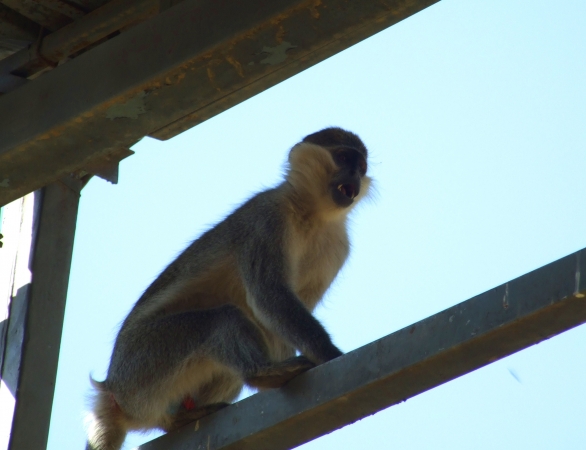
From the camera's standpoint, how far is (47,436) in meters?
6.76

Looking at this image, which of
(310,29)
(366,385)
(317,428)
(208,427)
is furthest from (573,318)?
(208,427)

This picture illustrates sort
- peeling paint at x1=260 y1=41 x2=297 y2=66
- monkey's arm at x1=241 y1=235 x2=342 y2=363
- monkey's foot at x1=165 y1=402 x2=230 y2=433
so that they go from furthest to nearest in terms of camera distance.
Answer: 1. monkey's arm at x1=241 y1=235 x2=342 y2=363
2. monkey's foot at x1=165 y1=402 x2=230 y2=433
3. peeling paint at x1=260 y1=41 x2=297 y2=66

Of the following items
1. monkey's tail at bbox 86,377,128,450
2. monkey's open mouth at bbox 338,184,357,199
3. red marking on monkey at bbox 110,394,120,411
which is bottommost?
monkey's tail at bbox 86,377,128,450

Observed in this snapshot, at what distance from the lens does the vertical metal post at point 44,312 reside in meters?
6.68

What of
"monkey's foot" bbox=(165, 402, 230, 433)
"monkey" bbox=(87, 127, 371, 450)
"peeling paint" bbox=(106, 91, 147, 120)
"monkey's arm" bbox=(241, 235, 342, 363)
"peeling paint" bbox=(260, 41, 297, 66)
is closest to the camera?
"peeling paint" bbox=(260, 41, 297, 66)

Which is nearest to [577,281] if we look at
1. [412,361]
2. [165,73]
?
[412,361]

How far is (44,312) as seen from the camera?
6.99 m

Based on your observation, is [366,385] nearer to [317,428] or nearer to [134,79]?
[317,428]

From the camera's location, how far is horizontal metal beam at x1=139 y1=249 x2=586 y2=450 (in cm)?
449

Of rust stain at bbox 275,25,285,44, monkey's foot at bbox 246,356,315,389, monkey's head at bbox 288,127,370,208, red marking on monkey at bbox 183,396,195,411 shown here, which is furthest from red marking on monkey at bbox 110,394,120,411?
rust stain at bbox 275,25,285,44

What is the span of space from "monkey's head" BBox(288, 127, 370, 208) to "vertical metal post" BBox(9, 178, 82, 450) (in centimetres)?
186

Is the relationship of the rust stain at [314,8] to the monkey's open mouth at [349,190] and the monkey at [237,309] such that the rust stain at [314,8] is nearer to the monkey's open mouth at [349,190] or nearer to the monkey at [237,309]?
the monkey at [237,309]

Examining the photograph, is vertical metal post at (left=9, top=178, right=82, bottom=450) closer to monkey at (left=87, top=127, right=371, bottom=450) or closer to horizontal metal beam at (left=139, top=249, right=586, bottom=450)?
monkey at (left=87, top=127, right=371, bottom=450)

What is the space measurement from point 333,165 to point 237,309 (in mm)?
1930
